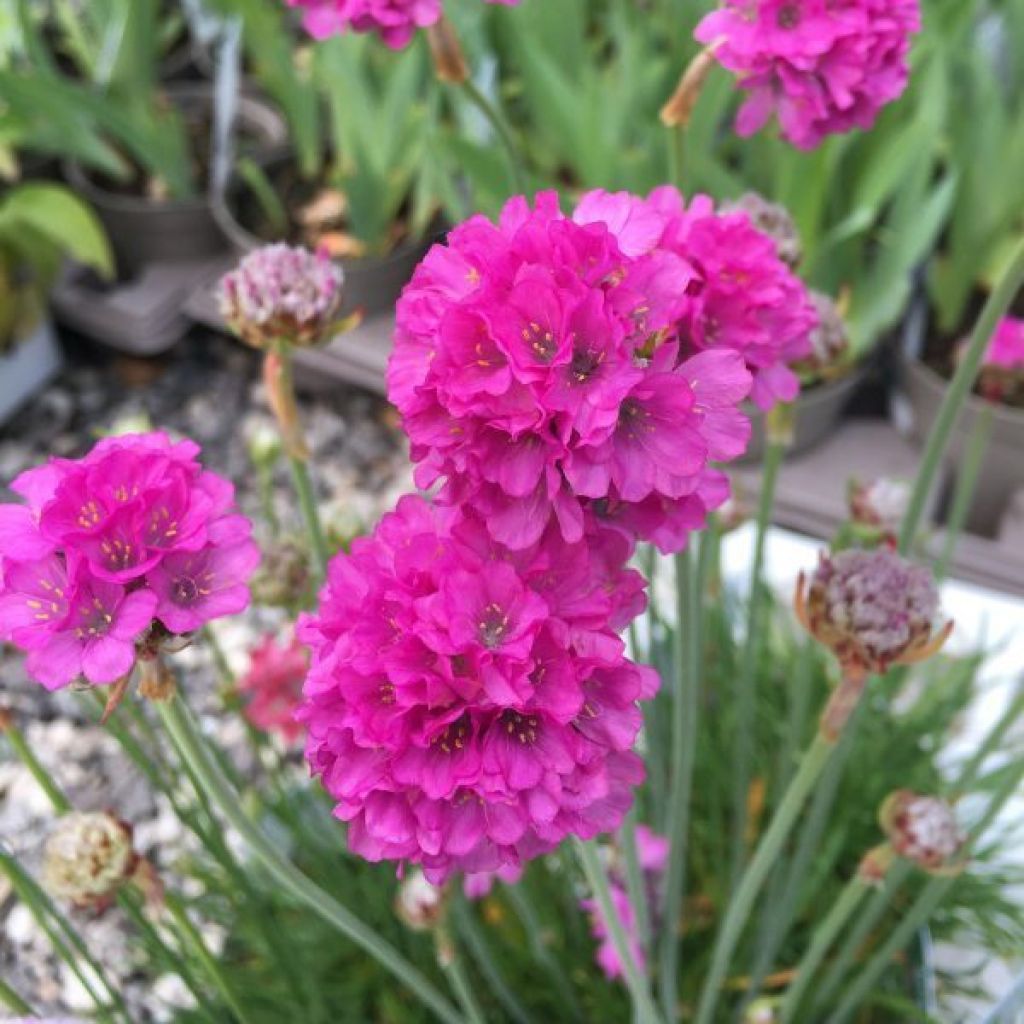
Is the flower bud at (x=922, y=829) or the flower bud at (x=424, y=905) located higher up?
the flower bud at (x=922, y=829)

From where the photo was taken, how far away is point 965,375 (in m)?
0.53

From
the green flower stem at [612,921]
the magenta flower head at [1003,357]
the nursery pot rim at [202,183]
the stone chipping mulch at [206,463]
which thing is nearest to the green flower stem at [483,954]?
the green flower stem at [612,921]

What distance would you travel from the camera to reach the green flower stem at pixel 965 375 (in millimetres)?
481

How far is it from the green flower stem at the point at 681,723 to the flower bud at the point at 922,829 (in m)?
0.09

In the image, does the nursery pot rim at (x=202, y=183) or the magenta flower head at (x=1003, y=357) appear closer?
the magenta flower head at (x=1003, y=357)

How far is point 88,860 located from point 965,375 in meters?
0.41

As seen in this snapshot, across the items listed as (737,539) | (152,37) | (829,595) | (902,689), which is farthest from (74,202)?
(829,595)

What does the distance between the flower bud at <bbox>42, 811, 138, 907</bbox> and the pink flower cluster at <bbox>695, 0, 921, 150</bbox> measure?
1.36ft

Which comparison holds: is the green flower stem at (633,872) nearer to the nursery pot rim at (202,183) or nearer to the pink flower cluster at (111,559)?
the pink flower cluster at (111,559)

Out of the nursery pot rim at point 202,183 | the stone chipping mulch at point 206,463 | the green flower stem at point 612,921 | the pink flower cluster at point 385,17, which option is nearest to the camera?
the green flower stem at point 612,921

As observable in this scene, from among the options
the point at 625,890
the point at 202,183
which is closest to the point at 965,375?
the point at 625,890

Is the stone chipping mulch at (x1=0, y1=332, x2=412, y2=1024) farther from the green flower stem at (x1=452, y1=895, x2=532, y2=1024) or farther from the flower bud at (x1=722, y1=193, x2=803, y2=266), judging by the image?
the flower bud at (x1=722, y1=193, x2=803, y2=266)

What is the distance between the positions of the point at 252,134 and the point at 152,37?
7.8 inches

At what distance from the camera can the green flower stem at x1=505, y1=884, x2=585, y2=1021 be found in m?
0.73
